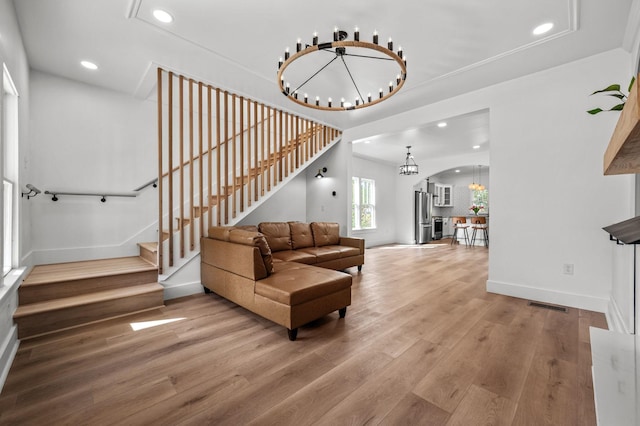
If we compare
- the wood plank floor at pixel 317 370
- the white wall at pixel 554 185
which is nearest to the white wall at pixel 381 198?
the white wall at pixel 554 185

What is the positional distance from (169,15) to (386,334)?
350cm

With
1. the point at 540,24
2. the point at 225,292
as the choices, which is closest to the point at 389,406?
the point at 225,292

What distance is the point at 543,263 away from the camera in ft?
11.0

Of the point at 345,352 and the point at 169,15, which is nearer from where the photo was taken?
the point at 345,352

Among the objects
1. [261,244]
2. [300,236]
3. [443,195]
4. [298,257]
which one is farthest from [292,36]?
[443,195]

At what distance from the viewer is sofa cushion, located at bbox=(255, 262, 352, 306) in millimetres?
2393

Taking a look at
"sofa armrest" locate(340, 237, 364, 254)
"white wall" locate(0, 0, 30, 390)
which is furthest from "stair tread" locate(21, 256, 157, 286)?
"sofa armrest" locate(340, 237, 364, 254)

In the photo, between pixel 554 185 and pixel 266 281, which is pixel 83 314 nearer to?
pixel 266 281

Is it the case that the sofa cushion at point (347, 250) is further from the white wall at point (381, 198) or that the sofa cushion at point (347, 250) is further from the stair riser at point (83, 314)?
the white wall at point (381, 198)

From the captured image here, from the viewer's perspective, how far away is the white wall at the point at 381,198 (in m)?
8.46

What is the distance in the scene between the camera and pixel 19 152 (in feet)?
8.61

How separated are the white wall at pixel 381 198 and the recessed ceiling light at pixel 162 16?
20.3 ft

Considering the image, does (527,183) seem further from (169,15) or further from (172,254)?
(172,254)

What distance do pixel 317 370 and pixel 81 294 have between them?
2634 millimetres
